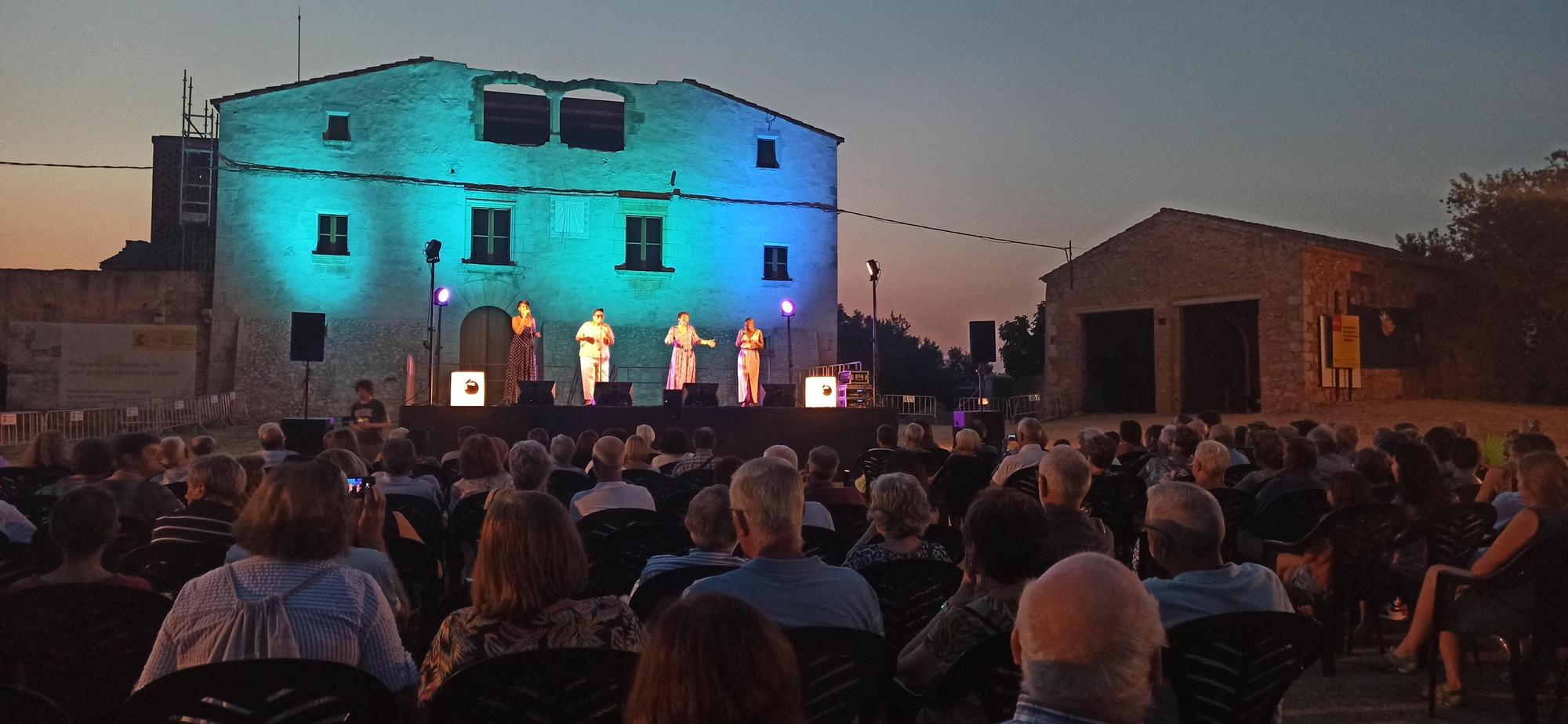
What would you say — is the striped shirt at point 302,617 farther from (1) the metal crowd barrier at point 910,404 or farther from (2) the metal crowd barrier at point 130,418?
(1) the metal crowd barrier at point 910,404

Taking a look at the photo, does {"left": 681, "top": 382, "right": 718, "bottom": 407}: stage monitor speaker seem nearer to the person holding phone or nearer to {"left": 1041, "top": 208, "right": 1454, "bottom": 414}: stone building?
the person holding phone

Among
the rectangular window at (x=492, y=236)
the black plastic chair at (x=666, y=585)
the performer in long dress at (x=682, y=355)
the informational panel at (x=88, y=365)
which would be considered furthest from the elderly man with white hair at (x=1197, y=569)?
the informational panel at (x=88, y=365)

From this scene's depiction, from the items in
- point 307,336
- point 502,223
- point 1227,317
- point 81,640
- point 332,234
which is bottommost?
point 81,640

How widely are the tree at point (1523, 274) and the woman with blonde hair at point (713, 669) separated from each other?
28.8 meters

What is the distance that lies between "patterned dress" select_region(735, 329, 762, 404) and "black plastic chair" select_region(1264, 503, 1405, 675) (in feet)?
37.6

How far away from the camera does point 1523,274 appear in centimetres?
2433

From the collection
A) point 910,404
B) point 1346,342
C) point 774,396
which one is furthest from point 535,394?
point 1346,342

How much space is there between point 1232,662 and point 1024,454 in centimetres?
412

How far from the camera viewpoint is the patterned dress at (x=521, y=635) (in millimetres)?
2311

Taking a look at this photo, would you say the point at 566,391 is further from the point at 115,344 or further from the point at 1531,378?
the point at 1531,378

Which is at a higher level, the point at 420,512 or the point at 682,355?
the point at 682,355

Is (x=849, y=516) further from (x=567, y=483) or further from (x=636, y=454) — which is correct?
(x=567, y=483)

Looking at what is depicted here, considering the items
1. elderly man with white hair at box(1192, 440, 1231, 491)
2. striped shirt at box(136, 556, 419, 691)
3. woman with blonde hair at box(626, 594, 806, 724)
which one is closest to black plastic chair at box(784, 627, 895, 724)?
woman with blonde hair at box(626, 594, 806, 724)

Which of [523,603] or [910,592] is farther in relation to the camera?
[910,592]
